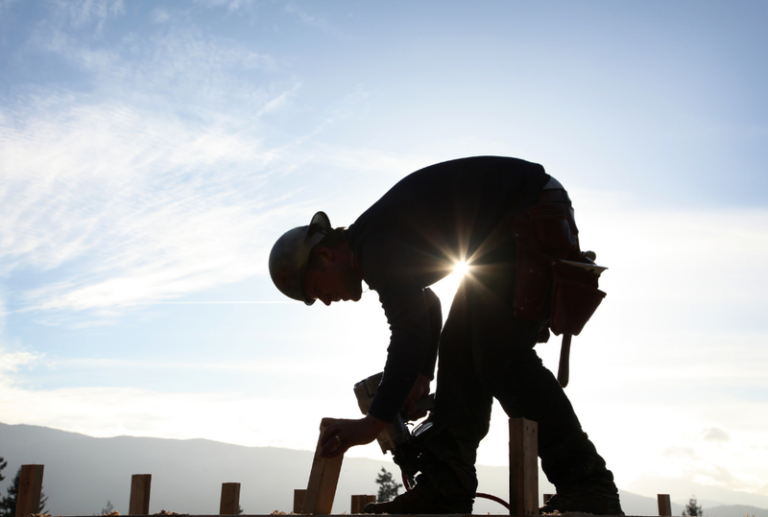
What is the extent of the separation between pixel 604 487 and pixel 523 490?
0.53 meters

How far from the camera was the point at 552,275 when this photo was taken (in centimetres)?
321

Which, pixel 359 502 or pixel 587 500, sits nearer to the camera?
pixel 587 500

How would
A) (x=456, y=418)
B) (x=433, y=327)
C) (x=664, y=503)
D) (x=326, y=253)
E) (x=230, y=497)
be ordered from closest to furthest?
(x=456, y=418) → (x=326, y=253) → (x=433, y=327) → (x=230, y=497) → (x=664, y=503)

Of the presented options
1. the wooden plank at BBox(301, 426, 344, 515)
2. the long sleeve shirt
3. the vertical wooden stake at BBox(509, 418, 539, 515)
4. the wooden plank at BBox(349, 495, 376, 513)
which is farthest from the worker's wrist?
the wooden plank at BBox(349, 495, 376, 513)

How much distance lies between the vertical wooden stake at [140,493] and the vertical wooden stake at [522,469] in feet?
9.77

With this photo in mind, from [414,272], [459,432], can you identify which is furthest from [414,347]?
[459,432]

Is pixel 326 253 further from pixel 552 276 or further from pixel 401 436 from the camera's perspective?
pixel 552 276

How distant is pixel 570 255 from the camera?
3.30m

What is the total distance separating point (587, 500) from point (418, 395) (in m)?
1.43

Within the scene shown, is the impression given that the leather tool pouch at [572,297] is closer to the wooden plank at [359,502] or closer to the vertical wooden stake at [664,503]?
the wooden plank at [359,502]

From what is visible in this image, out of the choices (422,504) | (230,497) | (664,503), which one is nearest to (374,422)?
(422,504)

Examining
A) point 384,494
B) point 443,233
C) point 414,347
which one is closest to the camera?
point 414,347

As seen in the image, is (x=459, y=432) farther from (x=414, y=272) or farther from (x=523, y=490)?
(x=414, y=272)

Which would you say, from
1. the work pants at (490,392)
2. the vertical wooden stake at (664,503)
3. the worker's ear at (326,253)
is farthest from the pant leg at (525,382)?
the vertical wooden stake at (664,503)
